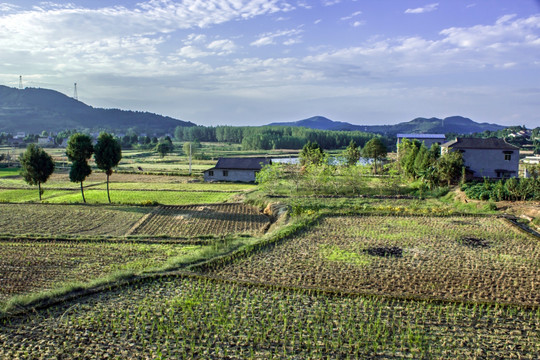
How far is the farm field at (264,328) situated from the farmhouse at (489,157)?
1042 inches

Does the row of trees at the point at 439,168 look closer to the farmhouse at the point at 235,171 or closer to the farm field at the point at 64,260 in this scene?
the farmhouse at the point at 235,171

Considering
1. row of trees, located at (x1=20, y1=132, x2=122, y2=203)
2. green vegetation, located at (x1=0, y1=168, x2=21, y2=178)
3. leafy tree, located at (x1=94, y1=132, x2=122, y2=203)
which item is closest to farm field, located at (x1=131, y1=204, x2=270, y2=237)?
leafy tree, located at (x1=94, y1=132, x2=122, y2=203)

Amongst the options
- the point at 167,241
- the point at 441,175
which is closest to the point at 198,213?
the point at 167,241

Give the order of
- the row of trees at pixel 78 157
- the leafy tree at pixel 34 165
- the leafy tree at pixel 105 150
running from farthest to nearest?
the leafy tree at pixel 34 165 → the leafy tree at pixel 105 150 → the row of trees at pixel 78 157

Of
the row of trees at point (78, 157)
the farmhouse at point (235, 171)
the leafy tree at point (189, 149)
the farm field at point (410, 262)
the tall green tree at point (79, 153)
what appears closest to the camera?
the farm field at point (410, 262)

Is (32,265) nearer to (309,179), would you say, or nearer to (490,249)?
(490,249)

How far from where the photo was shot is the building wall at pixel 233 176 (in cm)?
4272

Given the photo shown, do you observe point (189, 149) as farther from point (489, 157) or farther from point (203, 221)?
point (203, 221)

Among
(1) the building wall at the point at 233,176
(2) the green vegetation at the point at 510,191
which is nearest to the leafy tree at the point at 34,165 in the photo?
(1) the building wall at the point at 233,176

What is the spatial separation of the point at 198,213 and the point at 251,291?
12720mm

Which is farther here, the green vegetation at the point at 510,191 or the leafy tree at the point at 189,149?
the leafy tree at the point at 189,149

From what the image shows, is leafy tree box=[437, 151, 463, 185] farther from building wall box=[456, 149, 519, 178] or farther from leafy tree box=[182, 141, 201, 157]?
leafy tree box=[182, 141, 201, 157]

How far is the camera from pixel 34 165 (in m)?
29.8

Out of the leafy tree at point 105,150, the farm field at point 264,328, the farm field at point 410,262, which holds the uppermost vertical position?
the leafy tree at point 105,150
